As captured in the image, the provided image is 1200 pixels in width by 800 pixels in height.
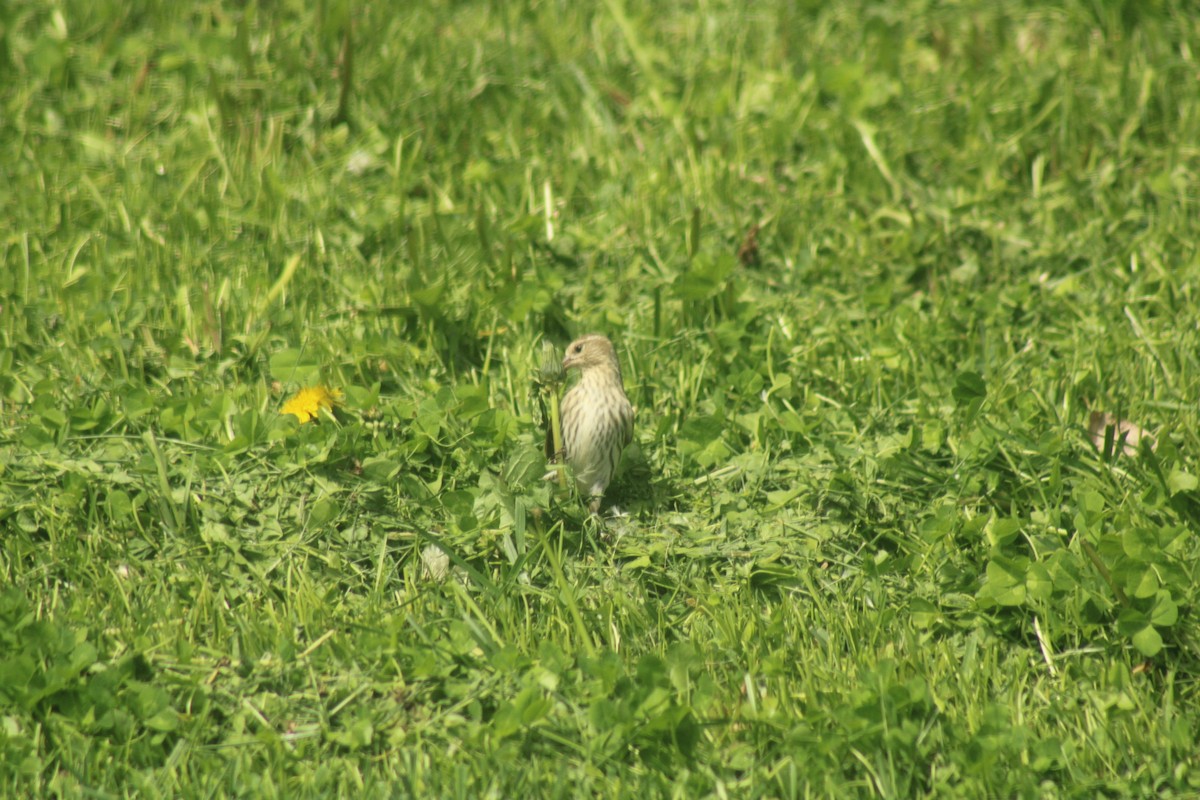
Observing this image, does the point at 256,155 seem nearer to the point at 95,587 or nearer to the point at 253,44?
the point at 253,44

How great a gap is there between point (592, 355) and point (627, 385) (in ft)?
1.31

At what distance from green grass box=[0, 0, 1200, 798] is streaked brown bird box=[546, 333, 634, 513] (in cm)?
18

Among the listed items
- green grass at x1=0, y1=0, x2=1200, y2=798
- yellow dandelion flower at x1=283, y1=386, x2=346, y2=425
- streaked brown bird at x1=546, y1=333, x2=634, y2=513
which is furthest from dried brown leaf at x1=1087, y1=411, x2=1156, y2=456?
yellow dandelion flower at x1=283, y1=386, x2=346, y2=425

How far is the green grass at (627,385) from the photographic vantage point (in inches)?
139

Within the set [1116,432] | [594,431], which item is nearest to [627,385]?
[594,431]

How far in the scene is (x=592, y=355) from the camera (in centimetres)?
475

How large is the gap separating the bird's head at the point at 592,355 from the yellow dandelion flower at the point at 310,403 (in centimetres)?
85

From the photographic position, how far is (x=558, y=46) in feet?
22.1

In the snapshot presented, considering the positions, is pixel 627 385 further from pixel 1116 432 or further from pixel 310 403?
pixel 1116 432

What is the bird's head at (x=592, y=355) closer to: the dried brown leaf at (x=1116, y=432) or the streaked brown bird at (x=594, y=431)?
the streaked brown bird at (x=594, y=431)

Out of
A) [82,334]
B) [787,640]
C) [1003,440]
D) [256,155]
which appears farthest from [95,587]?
[1003,440]

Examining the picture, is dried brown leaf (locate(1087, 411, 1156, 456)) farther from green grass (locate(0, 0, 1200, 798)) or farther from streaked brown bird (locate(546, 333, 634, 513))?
streaked brown bird (locate(546, 333, 634, 513))

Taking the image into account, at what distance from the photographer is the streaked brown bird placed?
14.6 feet

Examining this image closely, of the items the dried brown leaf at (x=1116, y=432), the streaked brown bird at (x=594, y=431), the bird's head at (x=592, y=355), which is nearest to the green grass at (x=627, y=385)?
the dried brown leaf at (x=1116, y=432)
